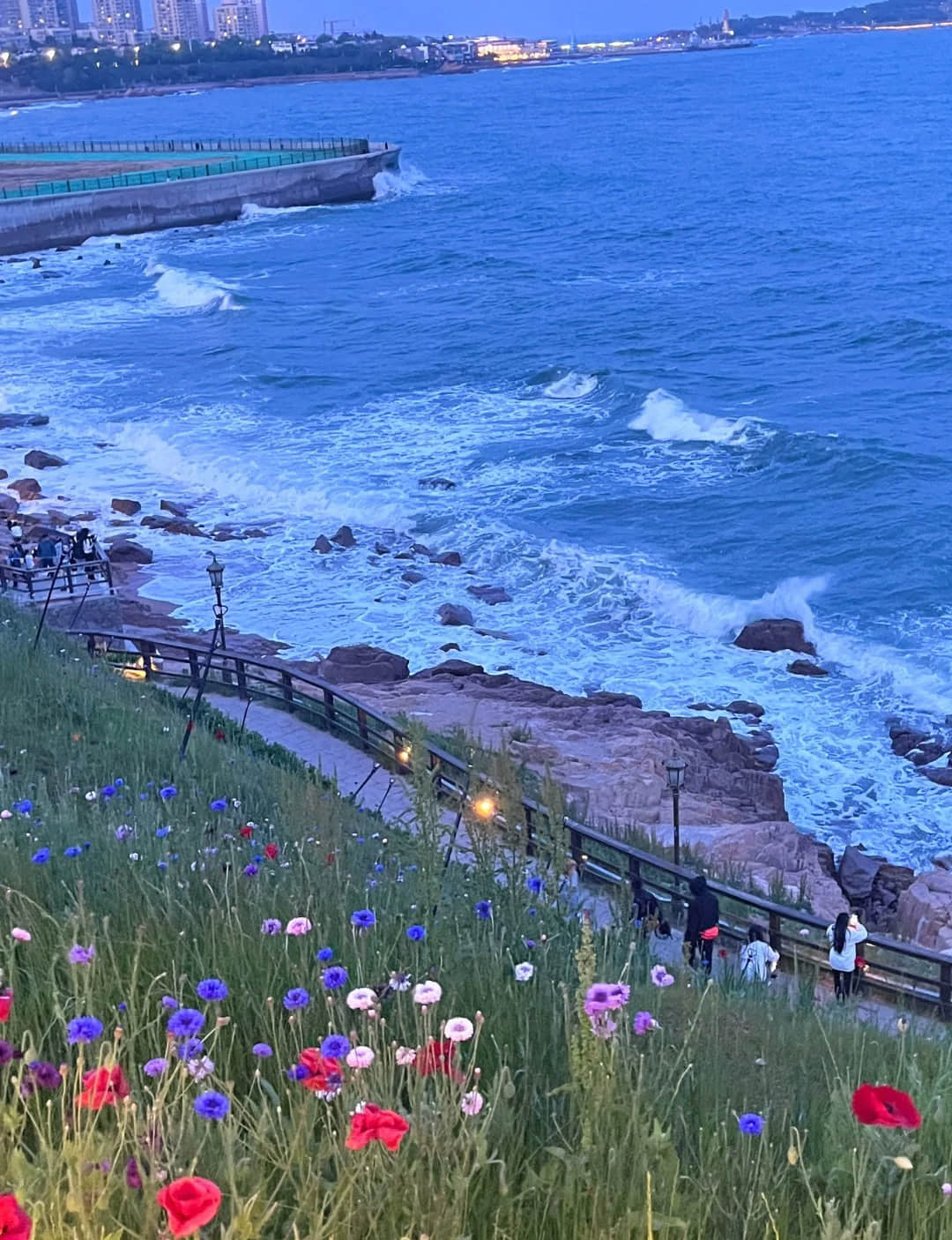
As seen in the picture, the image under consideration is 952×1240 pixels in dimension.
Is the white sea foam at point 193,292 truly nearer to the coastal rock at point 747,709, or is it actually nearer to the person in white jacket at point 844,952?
the coastal rock at point 747,709

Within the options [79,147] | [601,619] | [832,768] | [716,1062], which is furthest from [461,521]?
[79,147]

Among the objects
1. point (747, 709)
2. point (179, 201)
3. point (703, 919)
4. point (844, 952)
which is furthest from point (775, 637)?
point (179, 201)

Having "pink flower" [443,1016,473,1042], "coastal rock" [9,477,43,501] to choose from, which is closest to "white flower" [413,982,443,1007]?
"pink flower" [443,1016,473,1042]

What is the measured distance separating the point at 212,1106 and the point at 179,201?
81.9 metres

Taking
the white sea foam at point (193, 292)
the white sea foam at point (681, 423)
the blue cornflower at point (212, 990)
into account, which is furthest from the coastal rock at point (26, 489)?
the blue cornflower at point (212, 990)

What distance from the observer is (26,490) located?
34.1 metres

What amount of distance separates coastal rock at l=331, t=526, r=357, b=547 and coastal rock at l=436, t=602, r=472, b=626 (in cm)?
→ 535

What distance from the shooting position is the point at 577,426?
40.7 m

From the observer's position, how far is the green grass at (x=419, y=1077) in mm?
2773

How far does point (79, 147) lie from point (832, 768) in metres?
91.5

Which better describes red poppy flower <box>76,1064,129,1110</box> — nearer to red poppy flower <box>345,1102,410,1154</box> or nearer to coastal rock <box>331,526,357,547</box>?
red poppy flower <box>345,1102,410,1154</box>

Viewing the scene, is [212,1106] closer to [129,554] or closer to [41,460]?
[129,554]

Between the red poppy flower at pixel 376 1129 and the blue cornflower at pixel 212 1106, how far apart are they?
0.23 m

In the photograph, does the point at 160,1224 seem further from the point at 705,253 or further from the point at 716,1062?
the point at 705,253
